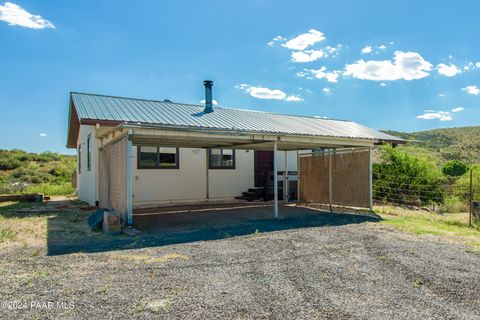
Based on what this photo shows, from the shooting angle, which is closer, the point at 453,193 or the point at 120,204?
the point at 120,204

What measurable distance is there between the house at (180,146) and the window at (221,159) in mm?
38

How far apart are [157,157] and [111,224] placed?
559cm

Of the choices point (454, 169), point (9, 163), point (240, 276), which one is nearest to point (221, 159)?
point (240, 276)

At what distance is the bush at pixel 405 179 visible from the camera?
12039 millimetres

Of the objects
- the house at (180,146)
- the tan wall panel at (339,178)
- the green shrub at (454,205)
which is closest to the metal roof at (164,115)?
the house at (180,146)

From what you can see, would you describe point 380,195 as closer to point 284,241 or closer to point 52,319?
point 284,241

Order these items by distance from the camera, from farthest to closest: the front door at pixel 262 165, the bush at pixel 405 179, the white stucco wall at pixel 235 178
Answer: the front door at pixel 262 165 → the white stucco wall at pixel 235 178 → the bush at pixel 405 179

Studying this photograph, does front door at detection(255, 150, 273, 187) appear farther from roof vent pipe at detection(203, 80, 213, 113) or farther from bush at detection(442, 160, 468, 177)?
bush at detection(442, 160, 468, 177)

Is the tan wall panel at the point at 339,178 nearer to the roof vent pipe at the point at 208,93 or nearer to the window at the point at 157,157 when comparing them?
the roof vent pipe at the point at 208,93

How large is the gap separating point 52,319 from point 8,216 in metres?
8.39

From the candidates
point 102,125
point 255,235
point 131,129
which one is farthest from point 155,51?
point 255,235

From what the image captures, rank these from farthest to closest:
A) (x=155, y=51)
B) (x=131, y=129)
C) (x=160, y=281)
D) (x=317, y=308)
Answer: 1. (x=155, y=51)
2. (x=131, y=129)
3. (x=160, y=281)
4. (x=317, y=308)

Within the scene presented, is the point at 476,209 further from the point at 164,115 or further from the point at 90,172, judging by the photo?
the point at 90,172

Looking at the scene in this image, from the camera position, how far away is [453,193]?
37.7ft
